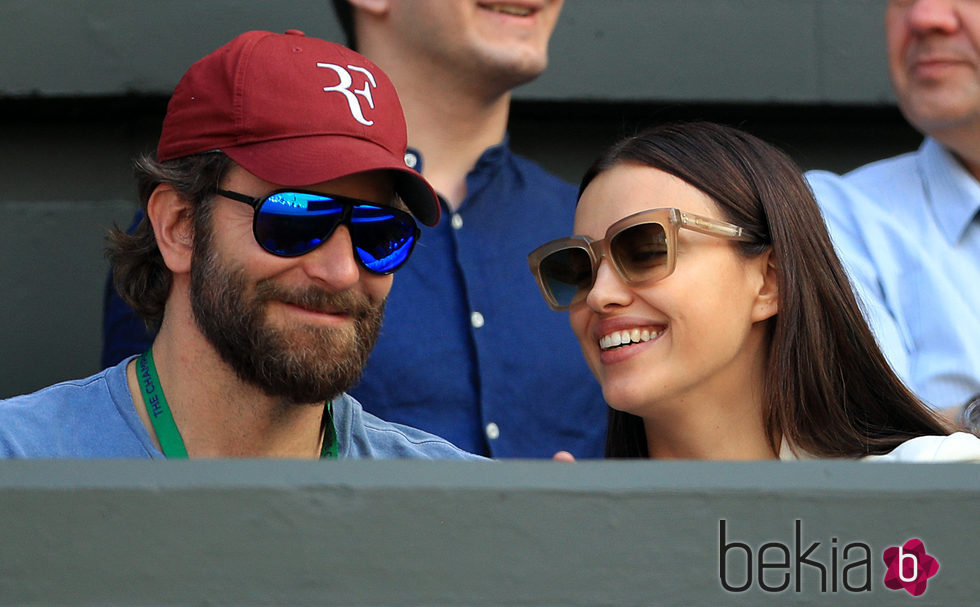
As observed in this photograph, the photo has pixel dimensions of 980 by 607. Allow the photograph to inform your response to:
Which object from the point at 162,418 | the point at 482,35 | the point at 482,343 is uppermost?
the point at 482,35

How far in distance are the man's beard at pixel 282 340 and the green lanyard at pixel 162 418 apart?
4.8 inches

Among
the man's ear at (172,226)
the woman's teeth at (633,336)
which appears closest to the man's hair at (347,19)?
the man's ear at (172,226)

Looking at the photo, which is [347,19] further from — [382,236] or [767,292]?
[767,292]

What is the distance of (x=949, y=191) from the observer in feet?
9.06

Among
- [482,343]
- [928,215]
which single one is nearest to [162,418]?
[482,343]

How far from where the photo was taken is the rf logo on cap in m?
2.06

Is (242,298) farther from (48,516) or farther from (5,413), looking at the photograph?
(48,516)

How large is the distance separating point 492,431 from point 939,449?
3.30 feet

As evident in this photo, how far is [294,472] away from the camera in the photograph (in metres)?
1.30

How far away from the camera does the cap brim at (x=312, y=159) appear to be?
194 centimetres

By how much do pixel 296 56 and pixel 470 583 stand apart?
3.66 feet

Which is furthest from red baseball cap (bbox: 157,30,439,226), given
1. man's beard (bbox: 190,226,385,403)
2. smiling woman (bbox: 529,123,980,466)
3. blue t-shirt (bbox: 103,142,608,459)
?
blue t-shirt (bbox: 103,142,608,459)

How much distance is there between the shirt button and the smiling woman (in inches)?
19.9

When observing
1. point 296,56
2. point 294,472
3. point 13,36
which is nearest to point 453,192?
point 296,56
